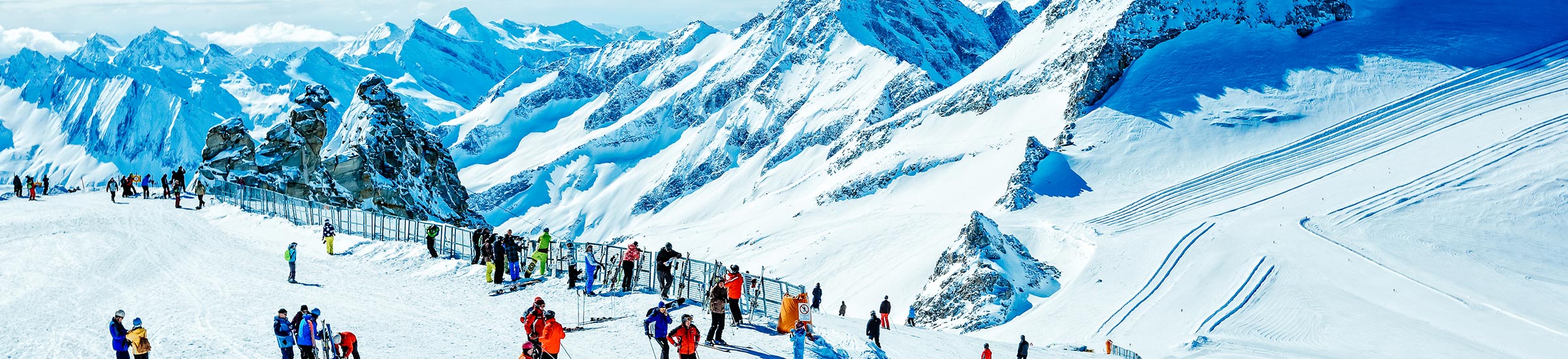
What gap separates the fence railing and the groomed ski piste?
100 cm

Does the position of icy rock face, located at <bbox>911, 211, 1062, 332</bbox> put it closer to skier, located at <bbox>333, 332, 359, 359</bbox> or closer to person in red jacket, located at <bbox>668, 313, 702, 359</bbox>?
person in red jacket, located at <bbox>668, 313, 702, 359</bbox>

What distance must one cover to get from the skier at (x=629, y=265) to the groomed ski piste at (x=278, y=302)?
78 cm

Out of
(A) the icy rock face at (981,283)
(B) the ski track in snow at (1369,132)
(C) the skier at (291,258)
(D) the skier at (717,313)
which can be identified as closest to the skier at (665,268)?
(D) the skier at (717,313)

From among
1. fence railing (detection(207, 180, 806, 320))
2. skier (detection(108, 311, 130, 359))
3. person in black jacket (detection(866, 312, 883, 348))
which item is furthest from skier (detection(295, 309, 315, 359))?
person in black jacket (detection(866, 312, 883, 348))

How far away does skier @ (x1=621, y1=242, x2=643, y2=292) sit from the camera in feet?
87.6

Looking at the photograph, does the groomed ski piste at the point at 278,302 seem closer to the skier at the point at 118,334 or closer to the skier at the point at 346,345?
the skier at the point at 346,345

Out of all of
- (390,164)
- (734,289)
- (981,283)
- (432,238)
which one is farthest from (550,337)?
(390,164)

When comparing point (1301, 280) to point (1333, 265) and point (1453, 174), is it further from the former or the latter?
point (1453, 174)

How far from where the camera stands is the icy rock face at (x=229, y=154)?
183 ft

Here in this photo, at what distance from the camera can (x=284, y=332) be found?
19422 mm

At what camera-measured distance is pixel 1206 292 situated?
5166cm

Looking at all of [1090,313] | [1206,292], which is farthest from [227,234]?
[1206,292]

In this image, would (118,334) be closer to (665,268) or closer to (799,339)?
(665,268)

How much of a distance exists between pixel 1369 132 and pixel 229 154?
279ft
